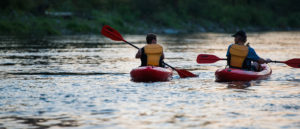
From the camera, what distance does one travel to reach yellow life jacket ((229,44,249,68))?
12.5 meters

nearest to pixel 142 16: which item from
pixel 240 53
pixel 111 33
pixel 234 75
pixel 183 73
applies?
pixel 111 33

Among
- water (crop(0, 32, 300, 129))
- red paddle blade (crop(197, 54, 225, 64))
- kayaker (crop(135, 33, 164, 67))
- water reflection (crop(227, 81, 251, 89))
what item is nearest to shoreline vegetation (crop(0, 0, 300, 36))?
red paddle blade (crop(197, 54, 225, 64))

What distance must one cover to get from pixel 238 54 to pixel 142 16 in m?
54.0

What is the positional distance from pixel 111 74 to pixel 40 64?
13.7 ft

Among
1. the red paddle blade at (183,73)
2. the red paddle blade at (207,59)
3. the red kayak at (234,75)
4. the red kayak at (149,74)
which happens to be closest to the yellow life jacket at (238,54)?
the red kayak at (234,75)

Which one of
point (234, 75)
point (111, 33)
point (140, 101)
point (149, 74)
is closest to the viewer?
point (140, 101)

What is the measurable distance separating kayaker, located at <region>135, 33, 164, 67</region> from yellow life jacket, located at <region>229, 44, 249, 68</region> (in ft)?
5.79

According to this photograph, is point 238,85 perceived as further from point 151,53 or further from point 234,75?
point 151,53

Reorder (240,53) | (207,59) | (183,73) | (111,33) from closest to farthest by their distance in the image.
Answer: (240,53) < (183,73) < (207,59) < (111,33)

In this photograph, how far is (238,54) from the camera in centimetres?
1258

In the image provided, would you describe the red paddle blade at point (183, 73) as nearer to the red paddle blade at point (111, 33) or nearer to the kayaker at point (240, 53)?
the kayaker at point (240, 53)

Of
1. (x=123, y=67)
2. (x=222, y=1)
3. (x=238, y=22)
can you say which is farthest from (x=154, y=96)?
(x=222, y=1)

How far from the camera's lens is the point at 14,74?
14.2 metres

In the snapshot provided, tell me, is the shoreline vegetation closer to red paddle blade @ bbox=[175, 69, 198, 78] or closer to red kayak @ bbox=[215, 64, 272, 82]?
red paddle blade @ bbox=[175, 69, 198, 78]
